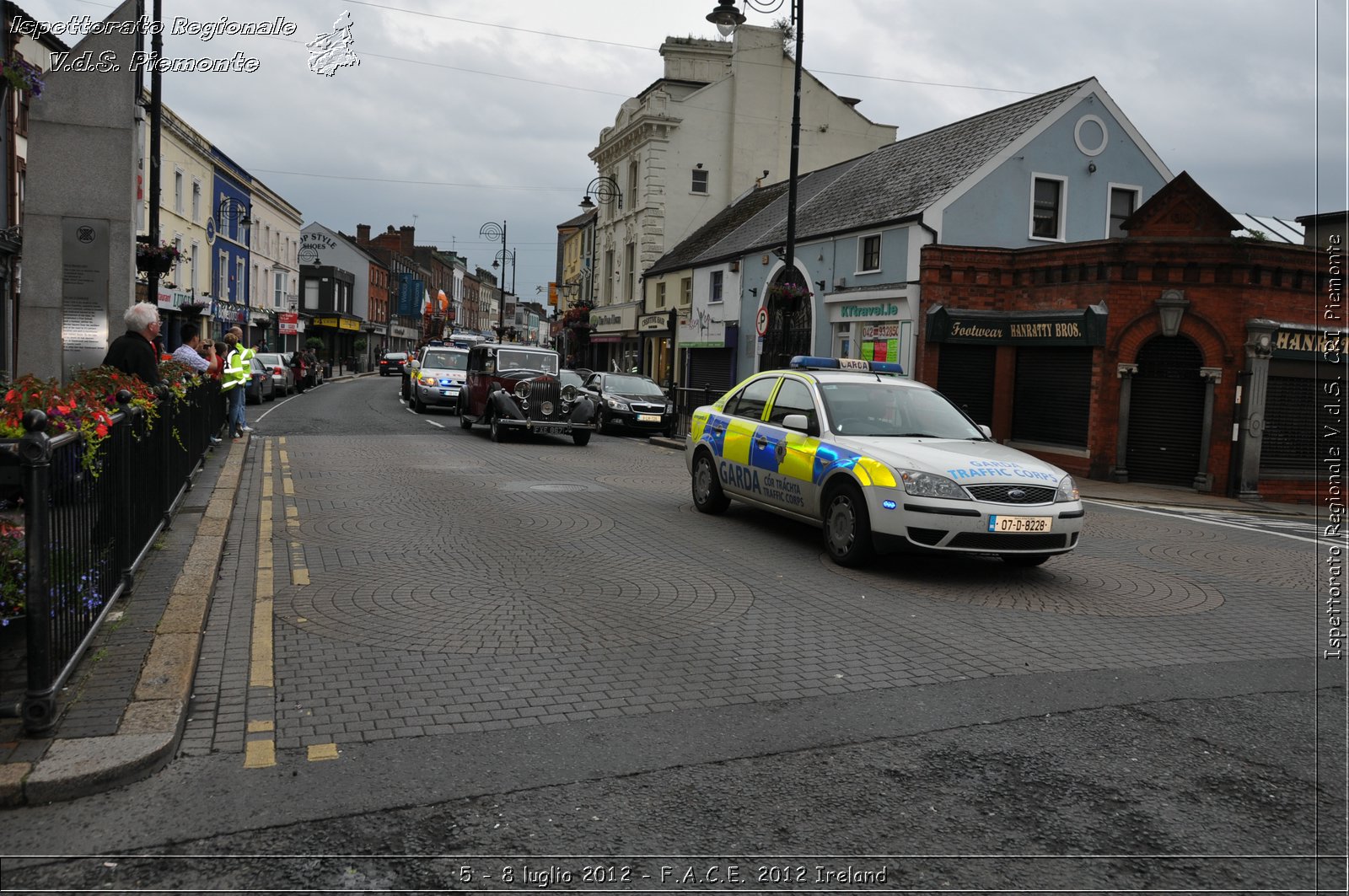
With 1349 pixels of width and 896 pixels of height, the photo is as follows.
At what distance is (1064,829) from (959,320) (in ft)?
65.1

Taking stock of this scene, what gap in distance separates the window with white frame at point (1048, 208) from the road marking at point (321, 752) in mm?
23849

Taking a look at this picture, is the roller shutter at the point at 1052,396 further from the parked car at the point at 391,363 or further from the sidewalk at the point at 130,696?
the parked car at the point at 391,363

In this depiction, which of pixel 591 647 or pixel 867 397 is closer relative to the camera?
pixel 591 647

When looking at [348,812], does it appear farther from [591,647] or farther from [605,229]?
[605,229]

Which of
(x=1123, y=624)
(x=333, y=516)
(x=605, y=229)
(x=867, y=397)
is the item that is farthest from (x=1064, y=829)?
(x=605, y=229)

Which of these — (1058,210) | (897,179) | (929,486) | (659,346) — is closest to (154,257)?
(929,486)

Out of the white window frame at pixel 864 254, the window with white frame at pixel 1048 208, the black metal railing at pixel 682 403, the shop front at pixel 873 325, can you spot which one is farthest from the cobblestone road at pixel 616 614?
the window with white frame at pixel 1048 208

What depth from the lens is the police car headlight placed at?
7883 mm

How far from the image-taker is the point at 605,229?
49.4m

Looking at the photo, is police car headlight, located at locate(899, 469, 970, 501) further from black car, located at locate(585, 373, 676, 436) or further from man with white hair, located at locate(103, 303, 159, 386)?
black car, located at locate(585, 373, 676, 436)

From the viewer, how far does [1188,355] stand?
19.2 m

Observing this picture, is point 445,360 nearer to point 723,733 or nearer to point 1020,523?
point 1020,523

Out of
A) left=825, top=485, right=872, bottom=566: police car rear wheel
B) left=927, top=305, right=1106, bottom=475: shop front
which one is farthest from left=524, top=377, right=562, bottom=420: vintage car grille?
left=825, top=485, right=872, bottom=566: police car rear wheel

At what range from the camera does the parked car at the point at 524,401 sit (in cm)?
2000
